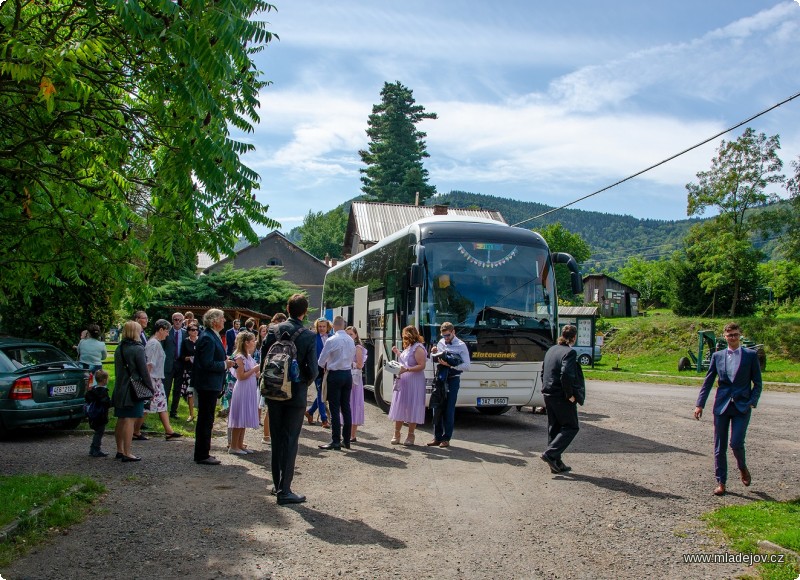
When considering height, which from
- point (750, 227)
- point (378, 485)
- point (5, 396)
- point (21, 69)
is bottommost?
point (378, 485)

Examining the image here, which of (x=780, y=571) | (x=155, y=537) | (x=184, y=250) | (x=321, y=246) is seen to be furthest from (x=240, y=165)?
(x=321, y=246)

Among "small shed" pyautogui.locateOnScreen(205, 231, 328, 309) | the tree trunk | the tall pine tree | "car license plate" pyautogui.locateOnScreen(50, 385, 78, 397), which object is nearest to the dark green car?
"car license plate" pyautogui.locateOnScreen(50, 385, 78, 397)

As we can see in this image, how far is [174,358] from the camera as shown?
12992 millimetres

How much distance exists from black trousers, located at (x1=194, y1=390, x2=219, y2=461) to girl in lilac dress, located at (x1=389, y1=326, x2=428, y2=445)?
320 centimetres

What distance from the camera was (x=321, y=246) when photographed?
105938mm

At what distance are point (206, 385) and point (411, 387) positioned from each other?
11.2 ft

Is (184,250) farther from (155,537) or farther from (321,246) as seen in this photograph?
(321,246)

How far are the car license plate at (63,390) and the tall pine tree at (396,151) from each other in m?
62.0

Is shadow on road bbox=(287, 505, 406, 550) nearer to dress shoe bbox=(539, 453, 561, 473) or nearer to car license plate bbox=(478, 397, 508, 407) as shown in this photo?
dress shoe bbox=(539, 453, 561, 473)

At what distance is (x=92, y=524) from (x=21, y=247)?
4313 millimetres

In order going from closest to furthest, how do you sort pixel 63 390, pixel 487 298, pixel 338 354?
pixel 338 354 → pixel 63 390 → pixel 487 298

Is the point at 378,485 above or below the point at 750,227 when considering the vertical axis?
below

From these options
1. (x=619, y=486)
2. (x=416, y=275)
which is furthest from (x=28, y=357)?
(x=619, y=486)

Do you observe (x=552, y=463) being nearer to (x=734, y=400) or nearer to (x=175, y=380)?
(x=734, y=400)
